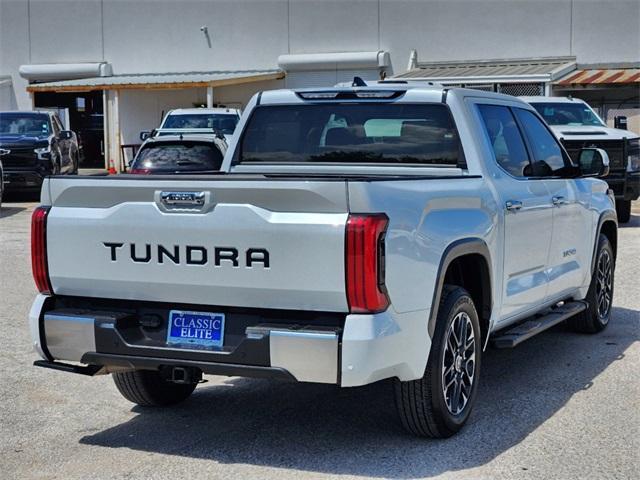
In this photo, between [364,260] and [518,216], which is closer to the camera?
[364,260]

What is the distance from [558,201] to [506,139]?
2.27 ft

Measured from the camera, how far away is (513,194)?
20.7 feet

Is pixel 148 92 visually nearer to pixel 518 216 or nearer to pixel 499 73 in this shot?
pixel 499 73

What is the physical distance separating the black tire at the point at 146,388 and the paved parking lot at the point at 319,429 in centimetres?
9

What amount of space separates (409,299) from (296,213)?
0.69m

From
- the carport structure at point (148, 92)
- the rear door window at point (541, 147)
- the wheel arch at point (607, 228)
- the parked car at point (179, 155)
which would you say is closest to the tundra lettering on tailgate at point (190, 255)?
the rear door window at point (541, 147)

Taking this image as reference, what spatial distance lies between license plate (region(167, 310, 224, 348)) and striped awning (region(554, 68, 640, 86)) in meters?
24.4

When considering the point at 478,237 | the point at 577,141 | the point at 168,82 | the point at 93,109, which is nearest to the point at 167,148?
the point at 577,141

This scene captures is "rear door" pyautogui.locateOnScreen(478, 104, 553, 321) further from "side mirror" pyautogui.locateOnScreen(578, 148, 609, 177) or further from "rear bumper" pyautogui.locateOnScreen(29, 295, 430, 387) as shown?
"rear bumper" pyautogui.locateOnScreen(29, 295, 430, 387)

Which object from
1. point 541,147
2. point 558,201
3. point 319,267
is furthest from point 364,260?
point 541,147

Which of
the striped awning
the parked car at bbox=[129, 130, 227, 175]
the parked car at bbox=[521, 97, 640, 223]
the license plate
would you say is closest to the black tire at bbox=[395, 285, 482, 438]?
the license plate

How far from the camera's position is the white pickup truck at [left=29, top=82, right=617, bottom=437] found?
4.69 m

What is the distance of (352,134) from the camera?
654 cm

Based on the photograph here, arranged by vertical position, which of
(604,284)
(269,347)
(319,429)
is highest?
(269,347)
